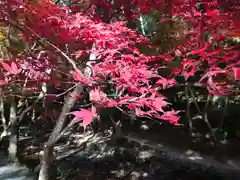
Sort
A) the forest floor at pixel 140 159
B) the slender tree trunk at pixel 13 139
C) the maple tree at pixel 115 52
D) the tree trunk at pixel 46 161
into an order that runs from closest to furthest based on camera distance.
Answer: the maple tree at pixel 115 52 < the tree trunk at pixel 46 161 < the forest floor at pixel 140 159 < the slender tree trunk at pixel 13 139

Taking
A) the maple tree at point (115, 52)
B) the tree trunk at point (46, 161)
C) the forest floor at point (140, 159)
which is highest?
the maple tree at point (115, 52)

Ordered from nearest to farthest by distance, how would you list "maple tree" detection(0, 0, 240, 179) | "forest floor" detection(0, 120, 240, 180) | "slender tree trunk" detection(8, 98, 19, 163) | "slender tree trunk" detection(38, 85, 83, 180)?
1. "maple tree" detection(0, 0, 240, 179)
2. "slender tree trunk" detection(38, 85, 83, 180)
3. "forest floor" detection(0, 120, 240, 180)
4. "slender tree trunk" detection(8, 98, 19, 163)

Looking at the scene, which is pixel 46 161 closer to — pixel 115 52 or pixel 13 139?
pixel 115 52

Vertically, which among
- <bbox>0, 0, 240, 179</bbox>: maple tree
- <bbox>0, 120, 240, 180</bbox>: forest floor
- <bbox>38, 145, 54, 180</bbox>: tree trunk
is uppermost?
<bbox>0, 0, 240, 179</bbox>: maple tree

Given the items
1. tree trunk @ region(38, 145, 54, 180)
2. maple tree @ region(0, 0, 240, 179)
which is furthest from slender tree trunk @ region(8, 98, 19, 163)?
maple tree @ region(0, 0, 240, 179)

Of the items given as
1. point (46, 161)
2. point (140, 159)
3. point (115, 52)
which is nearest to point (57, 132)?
point (46, 161)

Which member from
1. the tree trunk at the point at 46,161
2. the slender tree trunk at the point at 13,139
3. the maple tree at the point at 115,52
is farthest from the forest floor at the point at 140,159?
the maple tree at the point at 115,52

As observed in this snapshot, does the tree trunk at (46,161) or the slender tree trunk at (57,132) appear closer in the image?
the slender tree trunk at (57,132)

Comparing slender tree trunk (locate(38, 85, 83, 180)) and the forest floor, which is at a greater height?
slender tree trunk (locate(38, 85, 83, 180))

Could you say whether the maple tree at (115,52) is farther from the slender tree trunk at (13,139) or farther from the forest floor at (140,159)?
the slender tree trunk at (13,139)

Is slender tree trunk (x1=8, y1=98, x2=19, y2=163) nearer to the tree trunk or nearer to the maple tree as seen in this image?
the tree trunk

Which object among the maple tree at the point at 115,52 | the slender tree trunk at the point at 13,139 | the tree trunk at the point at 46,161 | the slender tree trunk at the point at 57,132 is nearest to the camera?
the maple tree at the point at 115,52

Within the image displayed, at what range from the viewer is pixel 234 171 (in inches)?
187

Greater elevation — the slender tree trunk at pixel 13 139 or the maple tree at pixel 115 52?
the maple tree at pixel 115 52
